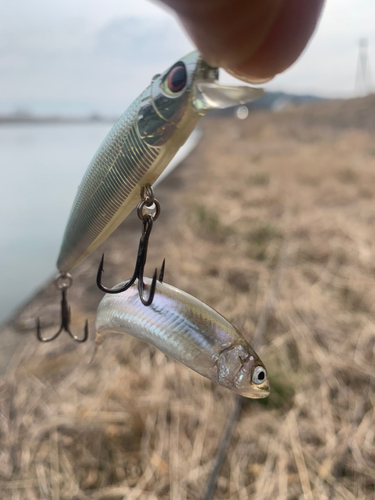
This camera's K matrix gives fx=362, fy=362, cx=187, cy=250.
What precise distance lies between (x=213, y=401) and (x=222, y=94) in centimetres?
137

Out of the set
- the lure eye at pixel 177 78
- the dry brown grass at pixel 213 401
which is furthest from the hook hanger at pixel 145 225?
the dry brown grass at pixel 213 401

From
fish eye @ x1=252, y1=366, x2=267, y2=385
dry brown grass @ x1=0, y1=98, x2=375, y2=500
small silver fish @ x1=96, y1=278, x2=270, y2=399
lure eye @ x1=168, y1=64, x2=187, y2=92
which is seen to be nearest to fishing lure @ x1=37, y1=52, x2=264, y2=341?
lure eye @ x1=168, y1=64, x2=187, y2=92

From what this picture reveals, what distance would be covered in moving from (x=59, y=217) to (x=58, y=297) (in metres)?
0.79

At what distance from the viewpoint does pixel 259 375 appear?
53 centimetres

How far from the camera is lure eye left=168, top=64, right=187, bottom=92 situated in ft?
1.44

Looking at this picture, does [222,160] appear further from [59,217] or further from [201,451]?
[201,451]

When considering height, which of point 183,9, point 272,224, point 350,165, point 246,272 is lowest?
point 350,165

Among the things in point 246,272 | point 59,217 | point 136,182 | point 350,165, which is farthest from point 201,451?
point 350,165

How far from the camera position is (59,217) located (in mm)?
2838

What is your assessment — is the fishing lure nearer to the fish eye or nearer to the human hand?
the human hand

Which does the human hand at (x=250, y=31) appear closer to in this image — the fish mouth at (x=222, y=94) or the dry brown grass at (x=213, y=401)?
the fish mouth at (x=222, y=94)

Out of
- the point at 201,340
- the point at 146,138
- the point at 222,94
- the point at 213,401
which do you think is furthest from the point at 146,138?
the point at 213,401

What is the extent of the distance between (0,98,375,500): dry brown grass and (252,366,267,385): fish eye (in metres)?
0.91

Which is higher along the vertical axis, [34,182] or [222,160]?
[34,182]
